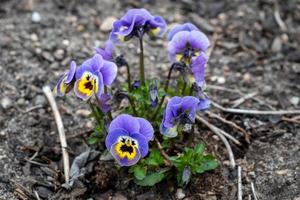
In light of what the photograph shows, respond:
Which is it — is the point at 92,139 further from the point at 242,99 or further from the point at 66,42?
the point at 66,42

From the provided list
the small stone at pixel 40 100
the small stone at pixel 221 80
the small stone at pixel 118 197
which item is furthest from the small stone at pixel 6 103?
the small stone at pixel 221 80

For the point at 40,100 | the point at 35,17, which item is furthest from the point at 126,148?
the point at 35,17

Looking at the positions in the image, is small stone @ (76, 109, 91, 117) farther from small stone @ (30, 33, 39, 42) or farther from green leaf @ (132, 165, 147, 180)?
small stone @ (30, 33, 39, 42)

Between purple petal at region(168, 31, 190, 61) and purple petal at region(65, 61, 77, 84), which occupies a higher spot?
purple petal at region(168, 31, 190, 61)

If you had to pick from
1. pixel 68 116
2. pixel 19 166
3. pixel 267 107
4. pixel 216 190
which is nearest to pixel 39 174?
pixel 19 166

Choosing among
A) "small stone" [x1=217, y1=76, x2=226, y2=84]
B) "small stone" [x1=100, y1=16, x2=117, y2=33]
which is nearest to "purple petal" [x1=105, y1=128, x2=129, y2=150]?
"small stone" [x1=217, y1=76, x2=226, y2=84]

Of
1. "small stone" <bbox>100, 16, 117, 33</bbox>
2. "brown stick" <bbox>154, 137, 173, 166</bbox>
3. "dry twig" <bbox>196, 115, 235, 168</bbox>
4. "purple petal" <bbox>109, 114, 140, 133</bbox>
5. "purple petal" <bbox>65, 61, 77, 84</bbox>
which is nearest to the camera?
"purple petal" <bbox>109, 114, 140, 133</bbox>

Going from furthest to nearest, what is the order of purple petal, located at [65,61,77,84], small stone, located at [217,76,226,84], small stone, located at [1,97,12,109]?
1. small stone, located at [217,76,226,84]
2. small stone, located at [1,97,12,109]
3. purple petal, located at [65,61,77,84]
